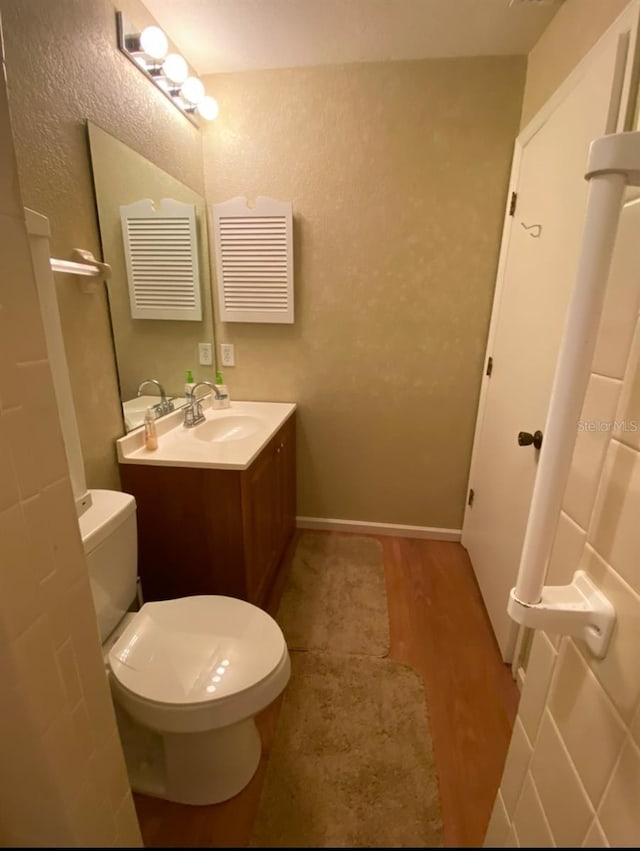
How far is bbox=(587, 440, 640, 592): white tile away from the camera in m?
0.42

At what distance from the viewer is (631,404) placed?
435mm

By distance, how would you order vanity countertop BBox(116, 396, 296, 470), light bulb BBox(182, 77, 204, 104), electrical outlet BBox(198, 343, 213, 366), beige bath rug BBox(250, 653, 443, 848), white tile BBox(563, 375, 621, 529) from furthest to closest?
electrical outlet BBox(198, 343, 213, 366)
light bulb BBox(182, 77, 204, 104)
vanity countertop BBox(116, 396, 296, 470)
beige bath rug BBox(250, 653, 443, 848)
white tile BBox(563, 375, 621, 529)

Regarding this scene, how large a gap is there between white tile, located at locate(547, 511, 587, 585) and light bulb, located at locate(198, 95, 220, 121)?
7.00ft

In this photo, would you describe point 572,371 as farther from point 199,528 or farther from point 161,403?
point 161,403

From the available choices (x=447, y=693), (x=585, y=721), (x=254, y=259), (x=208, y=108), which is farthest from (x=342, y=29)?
(x=447, y=693)

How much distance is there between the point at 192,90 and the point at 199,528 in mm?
1824

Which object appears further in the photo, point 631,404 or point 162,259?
point 162,259

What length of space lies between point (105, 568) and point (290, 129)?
2.06 meters

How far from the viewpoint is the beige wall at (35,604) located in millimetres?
449

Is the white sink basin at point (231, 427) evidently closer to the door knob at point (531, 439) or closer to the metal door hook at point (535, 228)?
the door knob at point (531, 439)

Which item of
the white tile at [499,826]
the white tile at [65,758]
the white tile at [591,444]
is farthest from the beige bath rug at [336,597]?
the white tile at [591,444]

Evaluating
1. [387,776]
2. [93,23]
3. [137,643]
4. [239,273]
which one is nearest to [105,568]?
[137,643]

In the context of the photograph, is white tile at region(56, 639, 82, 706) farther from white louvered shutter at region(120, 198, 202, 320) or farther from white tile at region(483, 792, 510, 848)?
white louvered shutter at region(120, 198, 202, 320)

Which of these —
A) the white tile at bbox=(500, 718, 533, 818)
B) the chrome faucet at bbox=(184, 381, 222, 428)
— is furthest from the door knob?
the chrome faucet at bbox=(184, 381, 222, 428)
